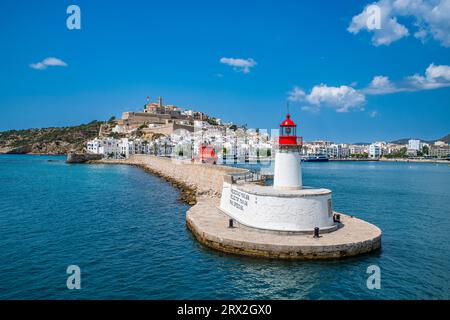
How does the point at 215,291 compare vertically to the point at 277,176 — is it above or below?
below

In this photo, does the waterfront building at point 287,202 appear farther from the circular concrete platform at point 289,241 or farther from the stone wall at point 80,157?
the stone wall at point 80,157

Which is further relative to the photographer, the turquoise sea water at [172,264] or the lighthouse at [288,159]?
the lighthouse at [288,159]

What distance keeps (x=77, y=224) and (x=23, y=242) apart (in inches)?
157

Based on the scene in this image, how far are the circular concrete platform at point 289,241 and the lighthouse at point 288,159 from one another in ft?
8.59

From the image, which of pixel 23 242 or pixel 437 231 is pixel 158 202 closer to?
pixel 23 242

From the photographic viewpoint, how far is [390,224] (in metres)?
21.4

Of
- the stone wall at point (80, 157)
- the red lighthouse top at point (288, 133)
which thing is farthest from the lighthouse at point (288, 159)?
the stone wall at point (80, 157)

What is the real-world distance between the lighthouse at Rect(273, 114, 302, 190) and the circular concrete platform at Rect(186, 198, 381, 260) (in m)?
2.62

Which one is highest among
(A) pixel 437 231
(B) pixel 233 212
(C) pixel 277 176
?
Result: (C) pixel 277 176

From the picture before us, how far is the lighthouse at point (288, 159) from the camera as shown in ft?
51.4
